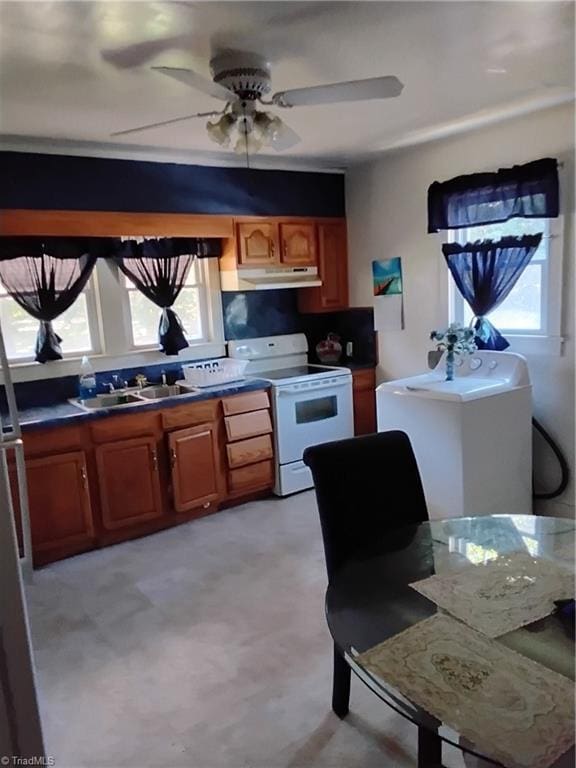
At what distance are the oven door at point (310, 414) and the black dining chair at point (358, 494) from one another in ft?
6.68

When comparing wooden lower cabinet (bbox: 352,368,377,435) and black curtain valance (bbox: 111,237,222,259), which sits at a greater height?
black curtain valance (bbox: 111,237,222,259)

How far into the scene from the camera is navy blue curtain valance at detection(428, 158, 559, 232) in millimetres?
3436

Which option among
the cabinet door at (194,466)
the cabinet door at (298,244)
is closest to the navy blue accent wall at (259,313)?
the cabinet door at (298,244)

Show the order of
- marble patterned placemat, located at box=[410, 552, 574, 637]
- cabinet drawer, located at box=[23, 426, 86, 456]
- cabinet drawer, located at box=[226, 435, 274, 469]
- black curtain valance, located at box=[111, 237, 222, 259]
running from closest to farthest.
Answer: marble patterned placemat, located at box=[410, 552, 574, 637]
cabinet drawer, located at box=[23, 426, 86, 456]
black curtain valance, located at box=[111, 237, 222, 259]
cabinet drawer, located at box=[226, 435, 274, 469]

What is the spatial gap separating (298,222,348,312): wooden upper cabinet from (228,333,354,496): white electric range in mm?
444

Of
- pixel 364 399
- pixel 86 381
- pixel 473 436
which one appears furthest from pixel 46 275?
pixel 473 436

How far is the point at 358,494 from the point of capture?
2154 mm

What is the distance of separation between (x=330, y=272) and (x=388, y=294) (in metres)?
0.52

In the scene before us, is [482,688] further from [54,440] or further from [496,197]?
[496,197]

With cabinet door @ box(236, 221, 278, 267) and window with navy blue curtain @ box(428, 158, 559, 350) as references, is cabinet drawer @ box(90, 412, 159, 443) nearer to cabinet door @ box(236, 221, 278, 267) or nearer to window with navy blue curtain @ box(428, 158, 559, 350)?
cabinet door @ box(236, 221, 278, 267)

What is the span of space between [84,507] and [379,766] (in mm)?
2264

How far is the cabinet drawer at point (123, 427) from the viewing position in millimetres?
3572

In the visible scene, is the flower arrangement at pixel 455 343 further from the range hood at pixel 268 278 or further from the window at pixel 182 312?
the window at pixel 182 312

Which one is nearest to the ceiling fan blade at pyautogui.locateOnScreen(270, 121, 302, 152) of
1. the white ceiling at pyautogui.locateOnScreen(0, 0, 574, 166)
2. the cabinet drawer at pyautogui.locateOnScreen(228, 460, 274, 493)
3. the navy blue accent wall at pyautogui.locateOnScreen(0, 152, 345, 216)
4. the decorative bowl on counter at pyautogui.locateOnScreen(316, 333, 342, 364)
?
the white ceiling at pyautogui.locateOnScreen(0, 0, 574, 166)
